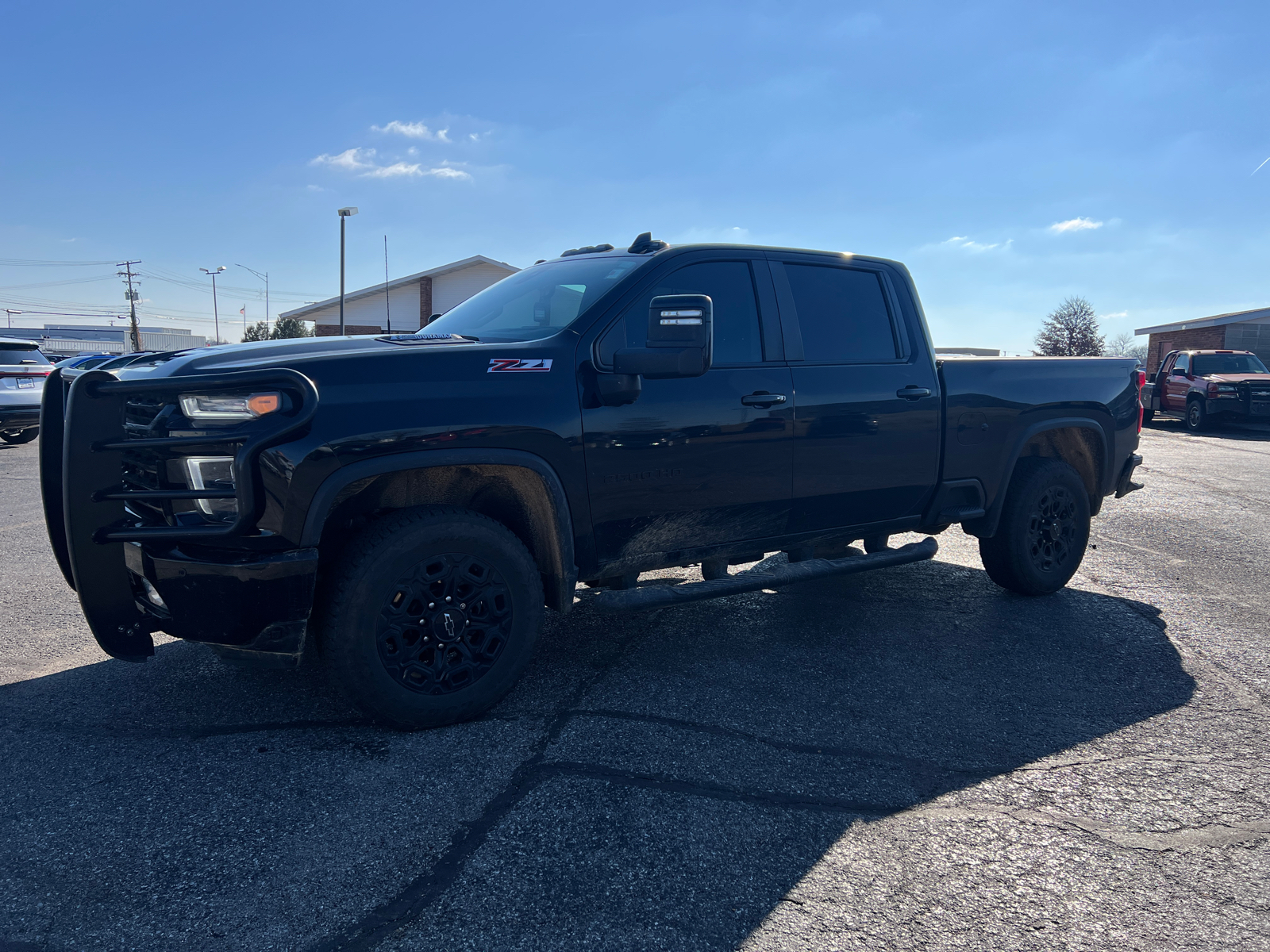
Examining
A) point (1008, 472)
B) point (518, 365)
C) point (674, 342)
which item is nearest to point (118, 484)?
point (518, 365)

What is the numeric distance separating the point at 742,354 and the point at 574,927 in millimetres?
2660

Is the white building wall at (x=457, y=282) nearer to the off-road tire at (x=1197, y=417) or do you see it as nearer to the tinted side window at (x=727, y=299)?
the off-road tire at (x=1197, y=417)

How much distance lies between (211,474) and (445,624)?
998mm

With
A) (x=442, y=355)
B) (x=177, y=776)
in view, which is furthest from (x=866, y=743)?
(x=177, y=776)

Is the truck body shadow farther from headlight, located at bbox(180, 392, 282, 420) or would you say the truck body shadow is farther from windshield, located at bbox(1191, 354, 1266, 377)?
windshield, located at bbox(1191, 354, 1266, 377)

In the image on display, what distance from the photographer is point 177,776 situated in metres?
3.04

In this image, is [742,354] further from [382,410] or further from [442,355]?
[382,410]

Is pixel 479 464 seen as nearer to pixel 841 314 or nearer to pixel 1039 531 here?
pixel 841 314

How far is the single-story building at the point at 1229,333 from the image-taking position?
3512 centimetres

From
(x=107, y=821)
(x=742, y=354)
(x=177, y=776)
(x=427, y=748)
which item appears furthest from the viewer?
(x=742, y=354)

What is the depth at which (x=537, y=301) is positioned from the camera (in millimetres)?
4273

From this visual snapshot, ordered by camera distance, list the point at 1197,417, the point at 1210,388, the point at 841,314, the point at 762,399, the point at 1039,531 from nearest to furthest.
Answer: the point at 762,399 → the point at 841,314 → the point at 1039,531 → the point at 1210,388 → the point at 1197,417

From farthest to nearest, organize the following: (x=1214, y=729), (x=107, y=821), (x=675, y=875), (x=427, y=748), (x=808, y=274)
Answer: (x=808, y=274) → (x=1214, y=729) → (x=427, y=748) → (x=107, y=821) → (x=675, y=875)

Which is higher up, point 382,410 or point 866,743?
point 382,410
